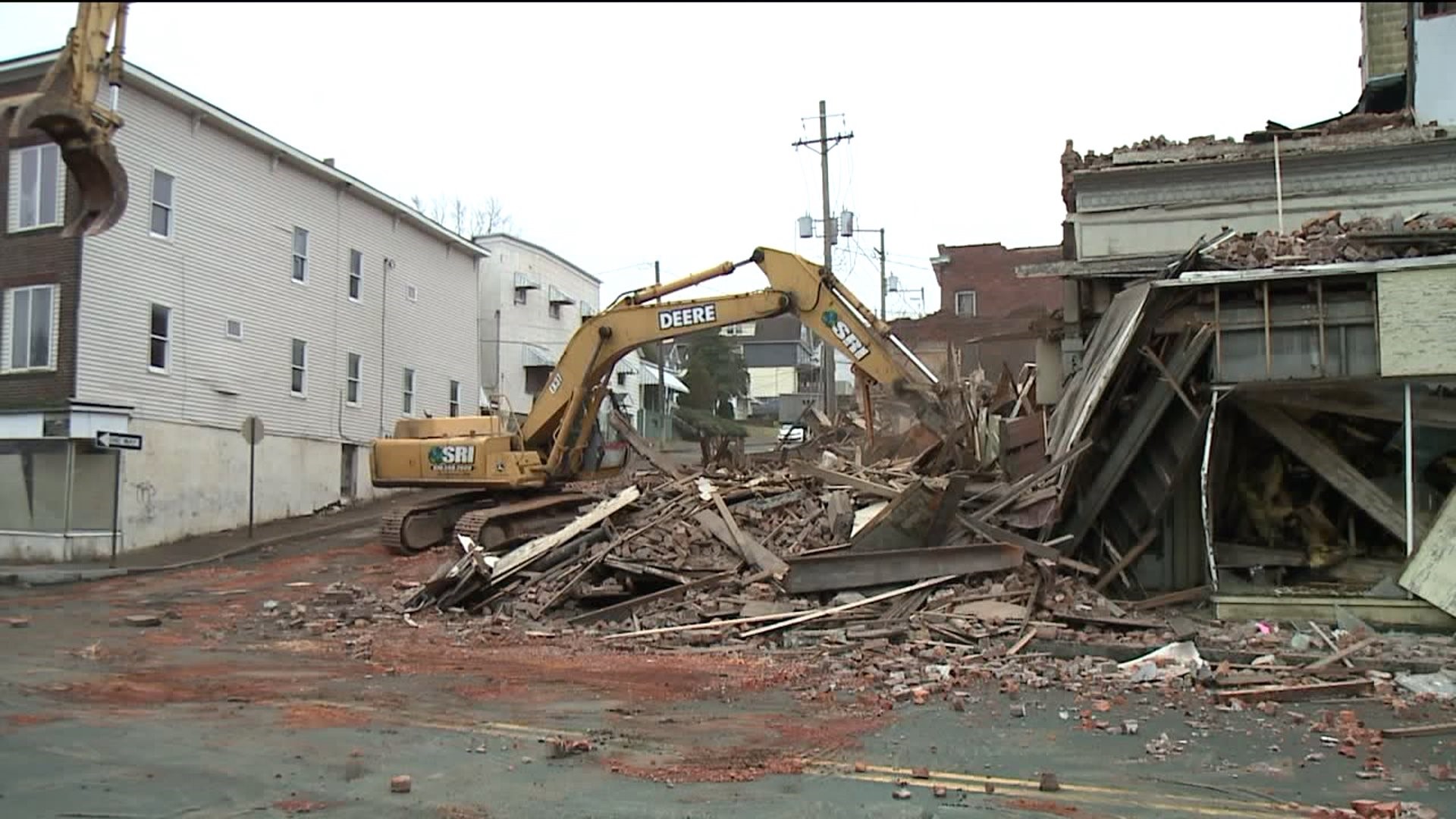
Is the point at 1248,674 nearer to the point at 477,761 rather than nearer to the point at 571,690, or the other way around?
the point at 571,690

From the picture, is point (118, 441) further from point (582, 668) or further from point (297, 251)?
point (582, 668)

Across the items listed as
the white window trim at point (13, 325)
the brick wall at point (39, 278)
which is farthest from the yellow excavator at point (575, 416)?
the white window trim at point (13, 325)

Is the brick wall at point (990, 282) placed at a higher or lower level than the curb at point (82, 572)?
higher

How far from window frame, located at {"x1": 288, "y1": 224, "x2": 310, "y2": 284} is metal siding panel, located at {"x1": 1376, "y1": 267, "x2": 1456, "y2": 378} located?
26.4 m

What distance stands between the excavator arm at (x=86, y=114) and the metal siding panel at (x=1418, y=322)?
39.1 ft

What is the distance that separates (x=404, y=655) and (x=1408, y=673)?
9.64 m

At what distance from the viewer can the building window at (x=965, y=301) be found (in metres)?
52.8

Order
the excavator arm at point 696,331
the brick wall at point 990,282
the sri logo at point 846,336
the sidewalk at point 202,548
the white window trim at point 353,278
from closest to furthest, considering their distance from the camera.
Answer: the excavator arm at point 696,331 < the sri logo at point 846,336 < the sidewalk at point 202,548 < the white window trim at point 353,278 < the brick wall at point 990,282

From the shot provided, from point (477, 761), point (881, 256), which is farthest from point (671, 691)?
point (881, 256)

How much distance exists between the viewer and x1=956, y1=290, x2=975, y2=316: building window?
52.8 meters

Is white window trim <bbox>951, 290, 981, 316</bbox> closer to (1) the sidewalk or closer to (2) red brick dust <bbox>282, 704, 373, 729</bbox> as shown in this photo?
(1) the sidewalk

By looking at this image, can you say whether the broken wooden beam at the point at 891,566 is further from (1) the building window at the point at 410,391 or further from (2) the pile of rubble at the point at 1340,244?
(1) the building window at the point at 410,391

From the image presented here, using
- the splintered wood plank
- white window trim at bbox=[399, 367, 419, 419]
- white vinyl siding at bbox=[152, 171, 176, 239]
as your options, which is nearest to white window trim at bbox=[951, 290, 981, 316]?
white window trim at bbox=[399, 367, 419, 419]

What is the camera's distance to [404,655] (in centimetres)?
1213
